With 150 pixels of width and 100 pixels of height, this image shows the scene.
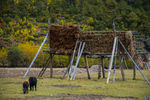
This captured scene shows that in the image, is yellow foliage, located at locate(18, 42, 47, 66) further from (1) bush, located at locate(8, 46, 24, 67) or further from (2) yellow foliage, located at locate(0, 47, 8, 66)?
(2) yellow foliage, located at locate(0, 47, 8, 66)

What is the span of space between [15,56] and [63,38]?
48.4ft

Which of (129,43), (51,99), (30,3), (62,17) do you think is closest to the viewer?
(51,99)

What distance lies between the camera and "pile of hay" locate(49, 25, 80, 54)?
1647 cm

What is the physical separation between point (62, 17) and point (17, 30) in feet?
25.0

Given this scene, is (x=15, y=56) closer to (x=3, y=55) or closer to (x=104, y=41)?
(x=3, y=55)

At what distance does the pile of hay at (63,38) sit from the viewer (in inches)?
648

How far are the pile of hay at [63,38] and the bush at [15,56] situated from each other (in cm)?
1408

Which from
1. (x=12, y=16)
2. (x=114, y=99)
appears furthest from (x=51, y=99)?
(x=12, y=16)

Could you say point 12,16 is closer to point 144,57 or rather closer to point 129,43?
point 144,57

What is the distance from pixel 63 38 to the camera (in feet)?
54.8

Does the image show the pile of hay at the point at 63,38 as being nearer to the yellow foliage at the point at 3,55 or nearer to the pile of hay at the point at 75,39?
the pile of hay at the point at 75,39

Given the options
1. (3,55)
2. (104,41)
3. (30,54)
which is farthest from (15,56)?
(104,41)

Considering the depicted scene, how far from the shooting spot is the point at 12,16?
96.4 ft

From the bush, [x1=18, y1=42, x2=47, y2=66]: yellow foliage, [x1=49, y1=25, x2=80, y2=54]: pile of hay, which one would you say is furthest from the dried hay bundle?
the bush
